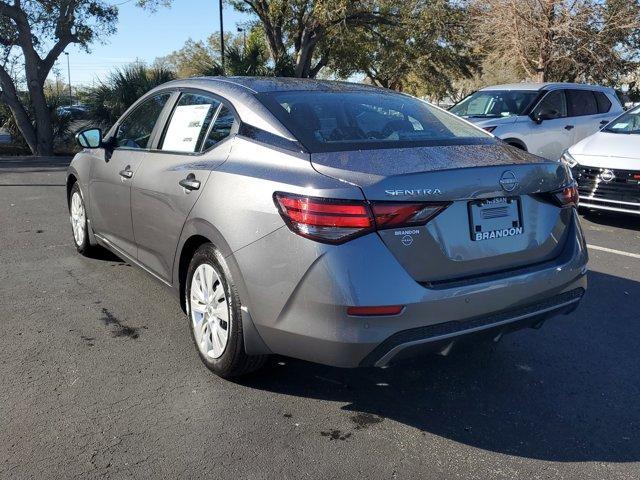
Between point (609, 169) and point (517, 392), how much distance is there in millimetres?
4957

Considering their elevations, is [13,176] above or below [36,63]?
below

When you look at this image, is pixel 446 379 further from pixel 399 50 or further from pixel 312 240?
pixel 399 50

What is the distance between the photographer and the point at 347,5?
2200 cm

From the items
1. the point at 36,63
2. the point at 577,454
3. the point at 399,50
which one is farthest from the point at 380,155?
the point at 399,50

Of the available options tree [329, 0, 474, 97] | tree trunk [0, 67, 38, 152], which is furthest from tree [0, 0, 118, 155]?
tree [329, 0, 474, 97]

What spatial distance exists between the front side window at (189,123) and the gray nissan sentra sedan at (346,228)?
0.01 m

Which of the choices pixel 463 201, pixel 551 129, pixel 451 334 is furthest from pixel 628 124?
pixel 451 334

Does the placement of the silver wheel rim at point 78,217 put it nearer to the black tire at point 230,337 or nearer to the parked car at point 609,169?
the black tire at point 230,337

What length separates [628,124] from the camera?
848cm

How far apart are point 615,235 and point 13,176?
1080cm

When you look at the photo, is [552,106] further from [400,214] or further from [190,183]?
[400,214]

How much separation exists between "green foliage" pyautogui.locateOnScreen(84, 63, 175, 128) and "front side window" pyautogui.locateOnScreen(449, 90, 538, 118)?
10.3 metres

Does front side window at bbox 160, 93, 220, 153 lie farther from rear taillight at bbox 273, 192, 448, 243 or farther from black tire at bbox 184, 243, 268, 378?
rear taillight at bbox 273, 192, 448, 243

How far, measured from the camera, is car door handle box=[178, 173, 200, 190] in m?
3.50
